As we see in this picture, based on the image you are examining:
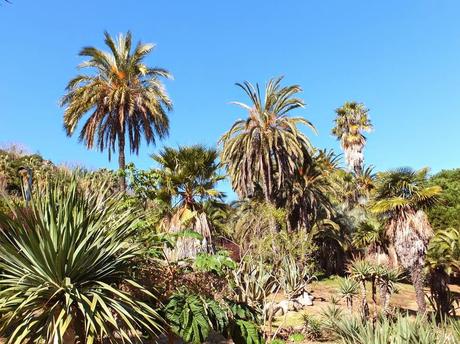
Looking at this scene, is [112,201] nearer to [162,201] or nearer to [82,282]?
[82,282]

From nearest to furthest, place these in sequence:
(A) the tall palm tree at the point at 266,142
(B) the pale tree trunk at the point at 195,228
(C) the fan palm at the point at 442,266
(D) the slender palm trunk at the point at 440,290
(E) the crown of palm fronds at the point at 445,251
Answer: (B) the pale tree trunk at the point at 195,228 < (E) the crown of palm fronds at the point at 445,251 < (C) the fan palm at the point at 442,266 < (D) the slender palm trunk at the point at 440,290 < (A) the tall palm tree at the point at 266,142

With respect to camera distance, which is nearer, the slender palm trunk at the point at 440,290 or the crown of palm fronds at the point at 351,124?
the slender palm trunk at the point at 440,290

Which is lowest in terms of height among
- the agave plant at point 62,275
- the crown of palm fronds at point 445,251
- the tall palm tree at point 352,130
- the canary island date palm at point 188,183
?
the agave plant at point 62,275

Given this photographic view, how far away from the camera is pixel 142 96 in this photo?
2031 cm

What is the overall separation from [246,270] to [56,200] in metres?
8.01

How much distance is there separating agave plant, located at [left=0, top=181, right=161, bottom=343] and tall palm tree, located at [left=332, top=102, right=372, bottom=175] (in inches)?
1474

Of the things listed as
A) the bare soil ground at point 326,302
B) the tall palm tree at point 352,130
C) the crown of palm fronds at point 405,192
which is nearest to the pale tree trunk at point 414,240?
the crown of palm fronds at point 405,192

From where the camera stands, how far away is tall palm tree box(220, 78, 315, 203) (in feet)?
85.4

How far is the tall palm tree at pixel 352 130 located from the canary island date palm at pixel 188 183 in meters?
28.0

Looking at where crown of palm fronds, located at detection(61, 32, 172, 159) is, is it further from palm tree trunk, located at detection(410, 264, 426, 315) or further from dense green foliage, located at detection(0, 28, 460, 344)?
palm tree trunk, located at detection(410, 264, 426, 315)

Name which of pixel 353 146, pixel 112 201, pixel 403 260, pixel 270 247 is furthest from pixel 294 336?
pixel 353 146

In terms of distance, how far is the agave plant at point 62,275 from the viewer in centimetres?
546

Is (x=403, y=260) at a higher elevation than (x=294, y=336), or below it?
higher

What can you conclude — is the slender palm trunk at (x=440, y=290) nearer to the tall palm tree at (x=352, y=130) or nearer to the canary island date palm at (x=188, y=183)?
the canary island date palm at (x=188, y=183)
